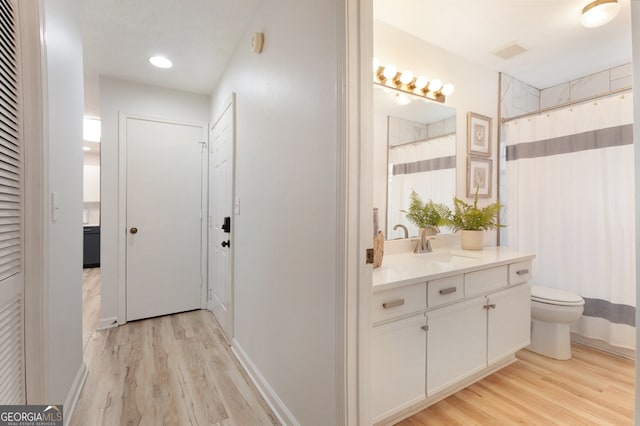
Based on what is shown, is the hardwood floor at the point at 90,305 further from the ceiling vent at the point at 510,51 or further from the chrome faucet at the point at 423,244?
the ceiling vent at the point at 510,51

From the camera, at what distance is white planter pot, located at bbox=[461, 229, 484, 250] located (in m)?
2.31

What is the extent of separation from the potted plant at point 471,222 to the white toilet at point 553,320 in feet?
2.10

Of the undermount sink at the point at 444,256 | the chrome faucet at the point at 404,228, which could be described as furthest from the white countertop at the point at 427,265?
the chrome faucet at the point at 404,228

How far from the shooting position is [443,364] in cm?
158

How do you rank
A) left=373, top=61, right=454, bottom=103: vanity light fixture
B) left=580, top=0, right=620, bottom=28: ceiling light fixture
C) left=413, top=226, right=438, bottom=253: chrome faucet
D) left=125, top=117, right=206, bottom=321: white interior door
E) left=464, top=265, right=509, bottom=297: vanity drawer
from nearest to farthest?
left=464, top=265, right=509, bottom=297: vanity drawer < left=580, top=0, right=620, bottom=28: ceiling light fixture < left=373, top=61, right=454, bottom=103: vanity light fixture < left=413, top=226, right=438, bottom=253: chrome faucet < left=125, top=117, right=206, bottom=321: white interior door

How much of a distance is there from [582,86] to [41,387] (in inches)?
176

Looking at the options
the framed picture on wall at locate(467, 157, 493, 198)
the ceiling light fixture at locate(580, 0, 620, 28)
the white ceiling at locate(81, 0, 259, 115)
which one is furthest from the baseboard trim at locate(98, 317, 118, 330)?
the ceiling light fixture at locate(580, 0, 620, 28)

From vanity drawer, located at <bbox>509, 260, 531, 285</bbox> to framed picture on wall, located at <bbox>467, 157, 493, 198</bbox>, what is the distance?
764mm

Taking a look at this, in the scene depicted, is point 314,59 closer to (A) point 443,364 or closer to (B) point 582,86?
(A) point 443,364

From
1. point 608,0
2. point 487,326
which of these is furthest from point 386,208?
point 608,0

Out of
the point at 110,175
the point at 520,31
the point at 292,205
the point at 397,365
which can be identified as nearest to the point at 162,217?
the point at 110,175

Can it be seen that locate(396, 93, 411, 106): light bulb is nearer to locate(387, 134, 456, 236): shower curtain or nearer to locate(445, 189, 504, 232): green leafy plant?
locate(387, 134, 456, 236): shower curtain

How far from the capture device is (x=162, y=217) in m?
3.03

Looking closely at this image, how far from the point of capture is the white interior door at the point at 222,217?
92.4 inches
